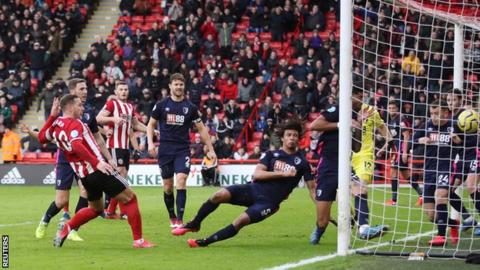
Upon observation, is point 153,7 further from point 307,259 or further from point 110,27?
point 307,259

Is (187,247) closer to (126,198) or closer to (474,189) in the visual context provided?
(126,198)

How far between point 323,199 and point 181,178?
2.78 metres

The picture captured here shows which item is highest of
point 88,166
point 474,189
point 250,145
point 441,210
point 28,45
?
point 28,45

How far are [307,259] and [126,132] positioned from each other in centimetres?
649

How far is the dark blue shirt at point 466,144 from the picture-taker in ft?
42.3

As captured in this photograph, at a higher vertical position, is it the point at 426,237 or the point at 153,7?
the point at 153,7

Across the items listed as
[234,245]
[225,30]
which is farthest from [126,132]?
[225,30]

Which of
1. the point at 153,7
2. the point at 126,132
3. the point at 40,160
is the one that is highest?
the point at 153,7

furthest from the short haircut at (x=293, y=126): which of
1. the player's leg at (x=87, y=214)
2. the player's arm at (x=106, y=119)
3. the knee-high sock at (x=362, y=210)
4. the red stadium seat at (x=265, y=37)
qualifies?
the red stadium seat at (x=265, y=37)

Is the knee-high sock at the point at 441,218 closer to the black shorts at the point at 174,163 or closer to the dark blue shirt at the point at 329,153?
the dark blue shirt at the point at 329,153

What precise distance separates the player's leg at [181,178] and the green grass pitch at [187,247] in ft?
1.26

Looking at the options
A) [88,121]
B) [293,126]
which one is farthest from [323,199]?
[88,121]

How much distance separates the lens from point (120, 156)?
55.0ft

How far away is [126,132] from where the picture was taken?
16672 millimetres
